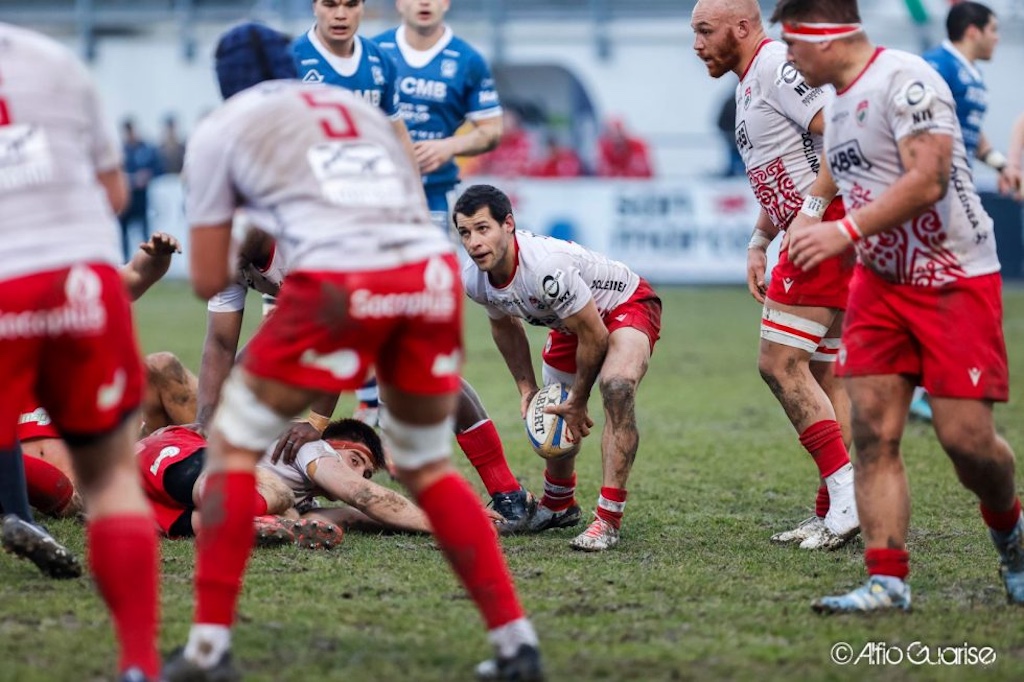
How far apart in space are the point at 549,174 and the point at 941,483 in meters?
15.7

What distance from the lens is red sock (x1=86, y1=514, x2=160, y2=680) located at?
3.67 metres

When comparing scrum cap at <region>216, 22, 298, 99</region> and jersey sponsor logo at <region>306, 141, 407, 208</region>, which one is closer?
jersey sponsor logo at <region>306, 141, 407, 208</region>

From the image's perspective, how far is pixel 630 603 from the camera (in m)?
5.06

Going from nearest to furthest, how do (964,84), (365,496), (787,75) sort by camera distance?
(365,496) → (787,75) → (964,84)

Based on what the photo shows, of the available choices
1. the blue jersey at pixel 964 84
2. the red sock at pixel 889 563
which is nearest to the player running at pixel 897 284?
the red sock at pixel 889 563

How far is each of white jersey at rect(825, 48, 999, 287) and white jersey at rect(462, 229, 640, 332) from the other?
1602mm

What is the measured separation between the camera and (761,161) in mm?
6520

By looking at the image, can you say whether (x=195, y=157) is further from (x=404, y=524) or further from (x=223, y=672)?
(x=404, y=524)

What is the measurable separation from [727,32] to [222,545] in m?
3.65

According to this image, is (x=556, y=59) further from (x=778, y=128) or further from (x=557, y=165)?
(x=778, y=128)

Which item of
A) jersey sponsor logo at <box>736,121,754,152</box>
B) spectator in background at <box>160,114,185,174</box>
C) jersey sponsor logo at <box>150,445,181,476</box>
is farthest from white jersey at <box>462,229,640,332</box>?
spectator in background at <box>160,114,185,174</box>

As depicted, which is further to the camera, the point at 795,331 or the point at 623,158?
the point at 623,158

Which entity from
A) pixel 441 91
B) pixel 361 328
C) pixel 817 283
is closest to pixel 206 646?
pixel 361 328

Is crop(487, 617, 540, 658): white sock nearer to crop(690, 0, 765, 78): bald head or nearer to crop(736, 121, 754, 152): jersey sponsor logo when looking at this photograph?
crop(736, 121, 754, 152): jersey sponsor logo
